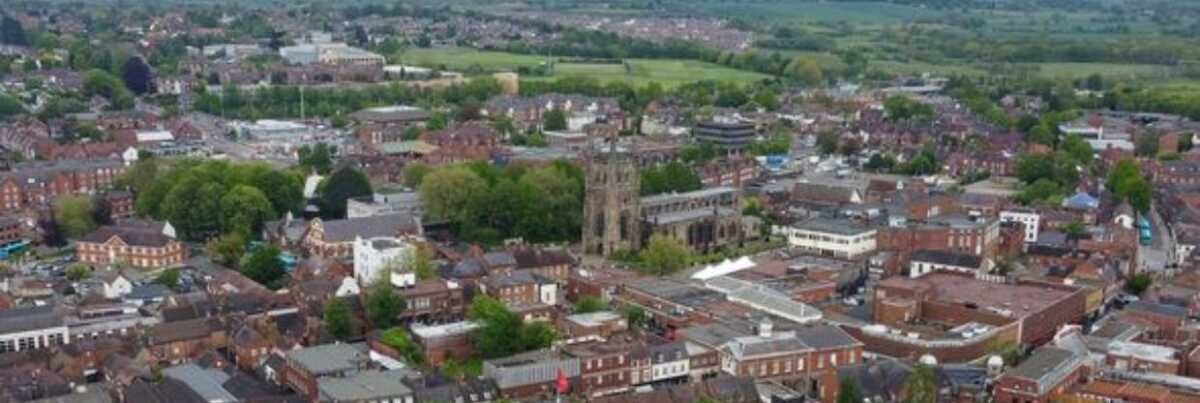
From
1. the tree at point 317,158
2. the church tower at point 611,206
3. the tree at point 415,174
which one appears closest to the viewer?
the church tower at point 611,206

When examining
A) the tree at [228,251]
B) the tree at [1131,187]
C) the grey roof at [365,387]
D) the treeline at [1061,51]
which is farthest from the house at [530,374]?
the treeline at [1061,51]

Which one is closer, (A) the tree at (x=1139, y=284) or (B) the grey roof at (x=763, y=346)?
(B) the grey roof at (x=763, y=346)

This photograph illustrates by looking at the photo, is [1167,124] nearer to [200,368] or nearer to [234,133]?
[234,133]

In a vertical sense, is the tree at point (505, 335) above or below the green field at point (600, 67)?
above

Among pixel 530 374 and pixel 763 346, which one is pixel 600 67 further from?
pixel 530 374

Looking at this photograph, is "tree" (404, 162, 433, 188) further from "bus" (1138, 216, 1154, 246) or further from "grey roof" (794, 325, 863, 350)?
"bus" (1138, 216, 1154, 246)

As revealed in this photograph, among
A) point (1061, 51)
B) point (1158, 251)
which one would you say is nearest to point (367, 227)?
point (1158, 251)

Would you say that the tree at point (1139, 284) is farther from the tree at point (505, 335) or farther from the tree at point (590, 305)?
the tree at point (505, 335)
